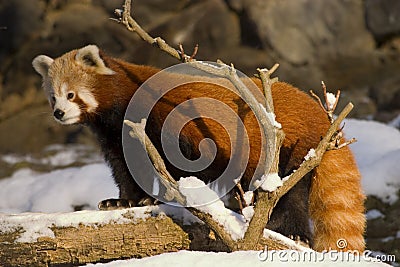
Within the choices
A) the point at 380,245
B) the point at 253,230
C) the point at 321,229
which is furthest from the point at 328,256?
the point at 380,245

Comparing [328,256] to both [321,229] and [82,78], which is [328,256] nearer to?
[321,229]

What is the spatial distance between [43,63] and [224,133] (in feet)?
3.41

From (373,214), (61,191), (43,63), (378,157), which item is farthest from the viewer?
(378,157)

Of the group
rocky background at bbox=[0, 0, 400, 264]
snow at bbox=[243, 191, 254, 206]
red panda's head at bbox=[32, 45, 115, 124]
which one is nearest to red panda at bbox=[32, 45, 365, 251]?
red panda's head at bbox=[32, 45, 115, 124]

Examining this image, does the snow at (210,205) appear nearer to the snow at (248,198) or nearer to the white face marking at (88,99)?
the snow at (248,198)

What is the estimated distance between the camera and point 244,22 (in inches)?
359

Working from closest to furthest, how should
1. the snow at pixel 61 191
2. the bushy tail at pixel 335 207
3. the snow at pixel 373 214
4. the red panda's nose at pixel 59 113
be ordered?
the bushy tail at pixel 335 207 → the red panda's nose at pixel 59 113 → the snow at pixel 373 214 → the snow at pixel 61 191

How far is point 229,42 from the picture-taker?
9055 mm

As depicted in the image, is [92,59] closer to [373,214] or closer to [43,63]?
[43,63]

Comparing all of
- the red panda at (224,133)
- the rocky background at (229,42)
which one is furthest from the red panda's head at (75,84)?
the rocky background at (229,42)

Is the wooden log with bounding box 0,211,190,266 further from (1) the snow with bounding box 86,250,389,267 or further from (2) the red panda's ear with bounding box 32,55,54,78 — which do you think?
(2) the red panda's ear with bounding box 32,55,54,78

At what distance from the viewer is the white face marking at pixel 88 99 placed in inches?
139

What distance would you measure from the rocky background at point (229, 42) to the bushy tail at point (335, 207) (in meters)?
5.36

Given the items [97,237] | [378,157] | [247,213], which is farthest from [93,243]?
[378,157]
